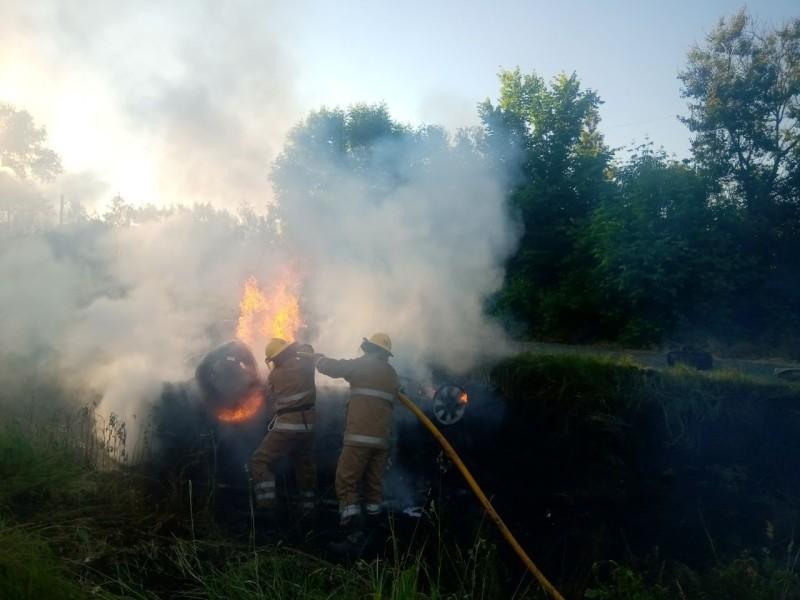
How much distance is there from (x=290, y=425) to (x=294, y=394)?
0.35m

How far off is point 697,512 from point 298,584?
542cm

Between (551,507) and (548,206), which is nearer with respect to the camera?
(551,507)

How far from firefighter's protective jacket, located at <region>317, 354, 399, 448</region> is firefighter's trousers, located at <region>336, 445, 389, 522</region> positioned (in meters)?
0.11

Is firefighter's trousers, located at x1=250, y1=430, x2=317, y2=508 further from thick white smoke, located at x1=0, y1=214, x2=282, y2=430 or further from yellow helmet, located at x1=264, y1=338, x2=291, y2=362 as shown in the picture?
thick white smoke, located at x1=0, y1=214, x2=282, y2=430

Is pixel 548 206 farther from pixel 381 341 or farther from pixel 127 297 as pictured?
pixel 381 341

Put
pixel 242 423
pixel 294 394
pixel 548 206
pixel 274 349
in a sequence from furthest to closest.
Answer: pixel 548 206
pixel 242 423
pixel 274 349
pixel 294 394

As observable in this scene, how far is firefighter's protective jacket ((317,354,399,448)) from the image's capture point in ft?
23.5

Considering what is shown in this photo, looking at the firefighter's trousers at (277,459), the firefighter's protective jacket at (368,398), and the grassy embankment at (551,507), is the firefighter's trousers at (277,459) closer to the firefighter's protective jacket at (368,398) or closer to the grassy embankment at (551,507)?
the grassy embankment at (551,507)

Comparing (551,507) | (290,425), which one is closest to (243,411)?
(290,425)

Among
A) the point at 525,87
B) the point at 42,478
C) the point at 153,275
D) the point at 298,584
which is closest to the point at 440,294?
the point at 153,275

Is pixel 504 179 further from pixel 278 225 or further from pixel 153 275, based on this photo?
pixel 153 275

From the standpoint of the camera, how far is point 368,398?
7.27 meters

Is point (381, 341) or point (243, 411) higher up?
point (381, 341)

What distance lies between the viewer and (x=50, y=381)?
450 inches
